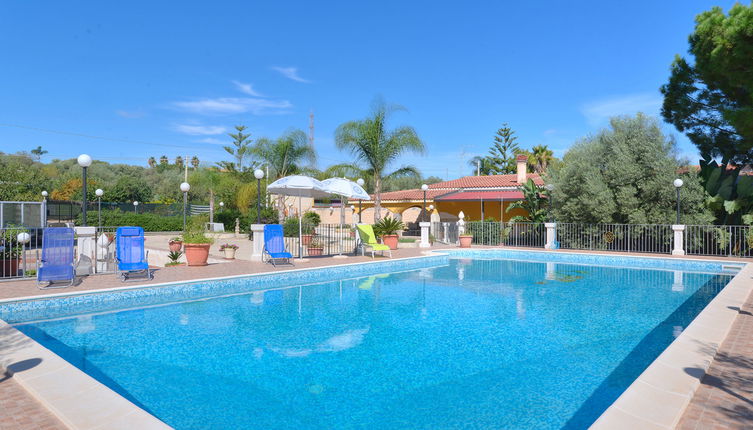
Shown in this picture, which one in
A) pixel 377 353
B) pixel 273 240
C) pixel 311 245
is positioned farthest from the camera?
pixel 311 245

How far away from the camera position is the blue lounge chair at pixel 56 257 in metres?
8.60

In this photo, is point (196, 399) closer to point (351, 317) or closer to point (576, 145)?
point (351, 317)

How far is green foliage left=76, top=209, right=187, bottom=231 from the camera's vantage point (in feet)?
98.3

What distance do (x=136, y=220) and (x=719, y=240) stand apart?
111 feet

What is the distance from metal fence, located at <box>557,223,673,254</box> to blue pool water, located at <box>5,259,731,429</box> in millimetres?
8116

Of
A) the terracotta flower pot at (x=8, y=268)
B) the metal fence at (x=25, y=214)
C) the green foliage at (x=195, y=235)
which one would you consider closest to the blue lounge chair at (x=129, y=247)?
the green foliage at (x=195, y=235)

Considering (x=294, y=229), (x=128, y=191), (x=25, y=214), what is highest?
(x=128, y=191)

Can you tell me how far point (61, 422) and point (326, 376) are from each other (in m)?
2.48

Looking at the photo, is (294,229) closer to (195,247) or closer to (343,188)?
(343,188)

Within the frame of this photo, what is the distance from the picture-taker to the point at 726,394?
11.8 ft

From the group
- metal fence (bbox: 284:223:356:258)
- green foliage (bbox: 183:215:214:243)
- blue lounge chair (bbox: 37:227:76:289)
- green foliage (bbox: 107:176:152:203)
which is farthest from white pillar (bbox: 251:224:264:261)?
green foliage (bbox: 107:176:152:203)

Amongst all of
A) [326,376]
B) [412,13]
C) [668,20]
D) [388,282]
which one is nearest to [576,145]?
[668,20]

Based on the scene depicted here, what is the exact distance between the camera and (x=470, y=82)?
24703mm

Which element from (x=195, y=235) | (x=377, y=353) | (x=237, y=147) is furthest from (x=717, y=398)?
(x=237, y=147)
